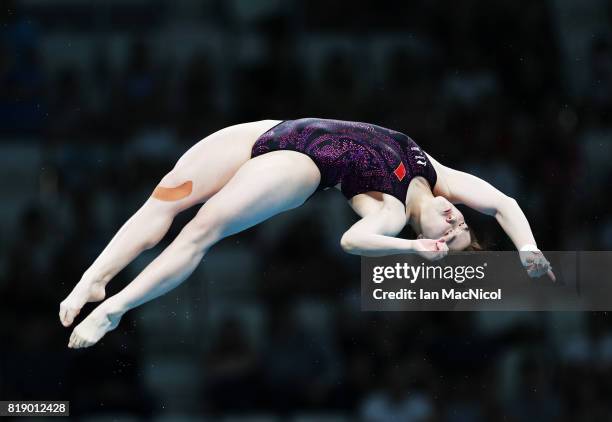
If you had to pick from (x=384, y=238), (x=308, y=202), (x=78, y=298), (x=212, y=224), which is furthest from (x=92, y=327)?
(x=308, y=202)

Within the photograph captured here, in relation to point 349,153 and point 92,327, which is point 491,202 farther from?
point 92,327

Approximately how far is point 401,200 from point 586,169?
2.21m

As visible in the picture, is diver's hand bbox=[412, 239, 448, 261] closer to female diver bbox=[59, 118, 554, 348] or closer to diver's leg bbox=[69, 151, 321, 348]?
female diver bbox=[59, 118, 554, 348]

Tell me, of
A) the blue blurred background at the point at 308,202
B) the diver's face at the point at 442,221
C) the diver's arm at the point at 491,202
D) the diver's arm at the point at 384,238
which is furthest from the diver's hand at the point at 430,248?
the blue blurred background at the point at 308,202

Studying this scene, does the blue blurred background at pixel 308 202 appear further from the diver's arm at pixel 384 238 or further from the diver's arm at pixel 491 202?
the diver's arm at pixel 384 238

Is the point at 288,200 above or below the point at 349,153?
below

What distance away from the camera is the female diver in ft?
12.6

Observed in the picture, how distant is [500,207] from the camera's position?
13.5 ft

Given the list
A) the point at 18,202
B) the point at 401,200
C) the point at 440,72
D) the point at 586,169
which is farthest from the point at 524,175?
the point at 18,202

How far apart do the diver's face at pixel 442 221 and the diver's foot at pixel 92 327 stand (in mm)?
1256

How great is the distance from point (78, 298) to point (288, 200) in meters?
0.89

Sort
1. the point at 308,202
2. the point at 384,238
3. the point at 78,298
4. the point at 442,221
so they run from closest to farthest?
the point at 384,238 → the point at 78,298 → the point at 442,221 → the point at 308,202

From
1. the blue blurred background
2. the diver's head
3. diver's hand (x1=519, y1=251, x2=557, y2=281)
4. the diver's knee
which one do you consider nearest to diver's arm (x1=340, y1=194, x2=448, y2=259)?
the diver's head

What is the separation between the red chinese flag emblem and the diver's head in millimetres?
147
